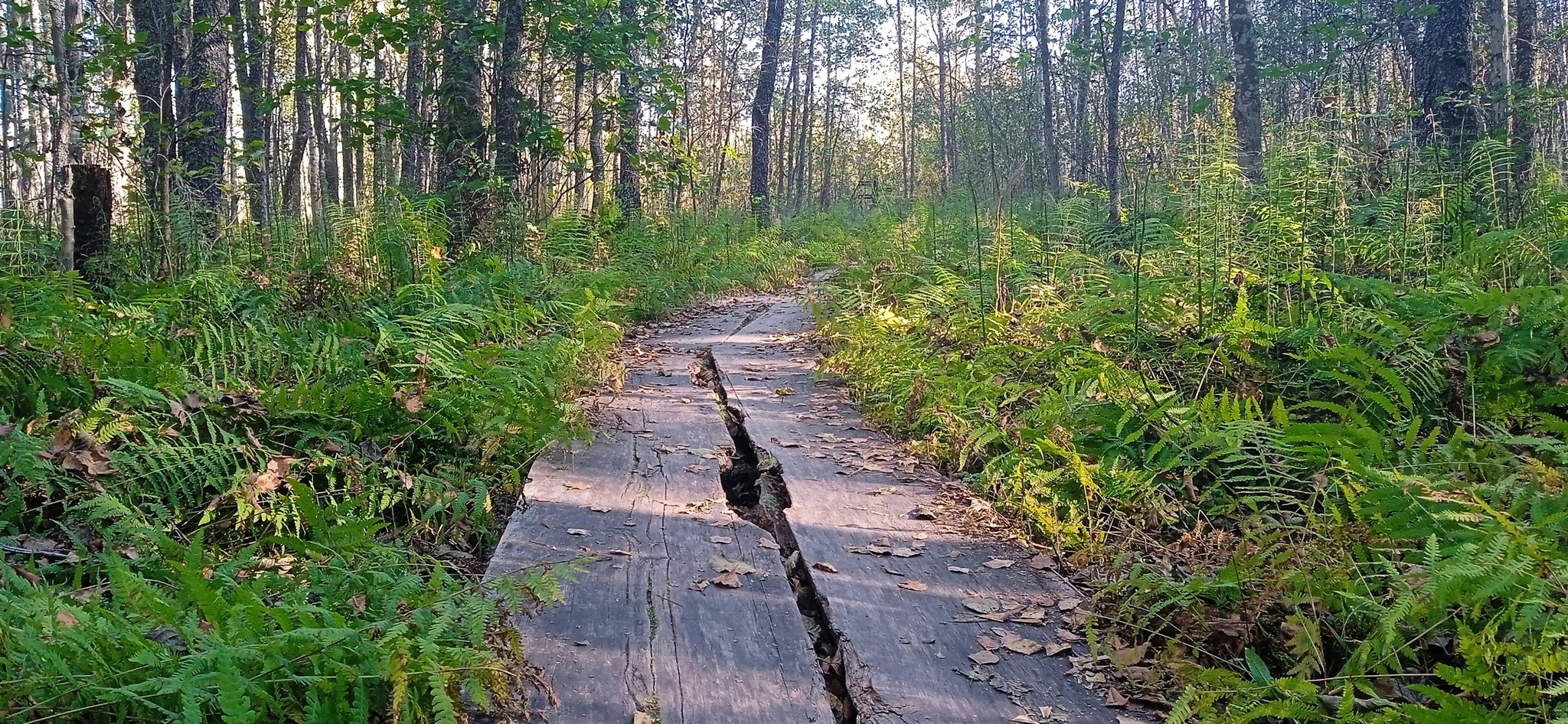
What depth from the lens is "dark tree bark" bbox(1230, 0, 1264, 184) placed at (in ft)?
29.5

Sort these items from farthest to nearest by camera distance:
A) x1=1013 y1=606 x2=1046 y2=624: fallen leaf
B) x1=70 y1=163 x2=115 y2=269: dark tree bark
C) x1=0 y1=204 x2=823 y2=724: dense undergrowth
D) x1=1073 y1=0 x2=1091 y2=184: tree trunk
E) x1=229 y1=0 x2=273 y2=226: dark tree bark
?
x1=1073 y1=0 x2=1091 y2=184: tree trunk < x1=229 y1=0 x2=273 y2=226: dark tree bark < x1=70 y1=163 x2=115 y2=269: dark tree bark < x1=1013 y1=606 x2=1046 y2=624: fallen leaf < x1=0 y1=204 x2=823 y2=724: dense undergrowth

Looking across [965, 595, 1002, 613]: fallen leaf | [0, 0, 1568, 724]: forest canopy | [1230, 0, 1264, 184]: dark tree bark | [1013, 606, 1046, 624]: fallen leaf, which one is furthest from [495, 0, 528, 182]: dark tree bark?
[1230, 0, 1264, 184]: dark tree bark

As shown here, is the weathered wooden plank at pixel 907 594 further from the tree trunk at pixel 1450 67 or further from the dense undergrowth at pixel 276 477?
the tree trunk at pixel 1450 67

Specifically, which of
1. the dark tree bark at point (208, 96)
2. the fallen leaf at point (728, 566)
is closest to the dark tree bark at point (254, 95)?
the dark tree bark at point (208, 96)

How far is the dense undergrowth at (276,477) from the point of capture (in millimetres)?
1700

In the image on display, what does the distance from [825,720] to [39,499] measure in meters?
2.73

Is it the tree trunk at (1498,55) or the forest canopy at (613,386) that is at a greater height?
the tree trunk at (1498,55)

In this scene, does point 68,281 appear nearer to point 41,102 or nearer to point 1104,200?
point 41,102

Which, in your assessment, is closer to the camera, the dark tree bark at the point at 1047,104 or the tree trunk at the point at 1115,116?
the tree trunk at the point at 1115,116

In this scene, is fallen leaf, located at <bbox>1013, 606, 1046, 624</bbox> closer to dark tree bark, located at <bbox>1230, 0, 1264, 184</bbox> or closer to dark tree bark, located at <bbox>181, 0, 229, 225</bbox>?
dark tree bark, located at <bbox>181, 0, 229, 225</bbox>

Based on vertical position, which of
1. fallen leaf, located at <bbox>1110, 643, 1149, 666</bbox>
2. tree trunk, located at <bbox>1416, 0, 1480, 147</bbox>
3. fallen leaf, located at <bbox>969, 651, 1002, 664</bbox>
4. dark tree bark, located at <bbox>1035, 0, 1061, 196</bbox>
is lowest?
fallen leaf, located at <bbox>969, 651, 1002, 664</bbox>

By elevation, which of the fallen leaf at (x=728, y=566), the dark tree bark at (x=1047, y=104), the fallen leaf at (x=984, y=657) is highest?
the dark tree bark at (x=1047, y=104)

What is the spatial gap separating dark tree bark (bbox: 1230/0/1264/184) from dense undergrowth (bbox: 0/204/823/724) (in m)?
7.20

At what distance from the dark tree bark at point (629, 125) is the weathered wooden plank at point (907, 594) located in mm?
4749
